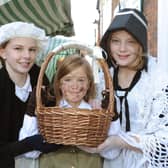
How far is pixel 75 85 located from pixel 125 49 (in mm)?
324

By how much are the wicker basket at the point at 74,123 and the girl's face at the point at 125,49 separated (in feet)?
0.81

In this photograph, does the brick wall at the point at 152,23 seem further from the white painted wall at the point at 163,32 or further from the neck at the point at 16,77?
the neck at the point at 16,77

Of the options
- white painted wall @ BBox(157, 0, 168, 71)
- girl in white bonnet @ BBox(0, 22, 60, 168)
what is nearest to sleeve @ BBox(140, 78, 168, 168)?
girl in white bonnet @ BBox(0, 22, 60, 168)

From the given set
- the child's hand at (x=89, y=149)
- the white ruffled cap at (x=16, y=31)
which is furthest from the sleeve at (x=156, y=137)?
the white ruffled cap at (x=16, y=31)

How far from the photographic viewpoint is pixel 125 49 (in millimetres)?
2320

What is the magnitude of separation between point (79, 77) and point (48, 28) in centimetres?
336

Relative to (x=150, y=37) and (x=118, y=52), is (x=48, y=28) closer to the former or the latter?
(x=150, y=37)

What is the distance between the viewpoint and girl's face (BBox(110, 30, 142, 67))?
233 cm

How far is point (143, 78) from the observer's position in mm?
2346

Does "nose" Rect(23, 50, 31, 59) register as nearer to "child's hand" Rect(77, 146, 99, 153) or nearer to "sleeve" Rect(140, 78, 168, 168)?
"child's hand" Rect(77, 146, 99, 153)

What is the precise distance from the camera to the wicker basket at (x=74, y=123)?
2.04m

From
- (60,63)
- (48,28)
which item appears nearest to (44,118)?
(60,63)

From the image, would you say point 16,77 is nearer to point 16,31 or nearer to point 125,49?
point 16,31

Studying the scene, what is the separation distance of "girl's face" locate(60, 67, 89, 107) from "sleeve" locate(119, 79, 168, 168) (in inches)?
→ 11.1
